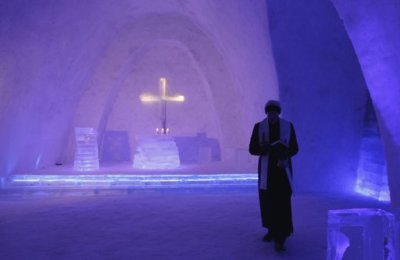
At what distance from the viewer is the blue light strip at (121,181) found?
7.62m

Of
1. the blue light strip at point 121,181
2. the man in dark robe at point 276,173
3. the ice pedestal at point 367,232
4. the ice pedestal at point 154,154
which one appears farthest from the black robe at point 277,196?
the ice pedestal at point 154,154

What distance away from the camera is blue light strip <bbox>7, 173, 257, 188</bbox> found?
7625 mm

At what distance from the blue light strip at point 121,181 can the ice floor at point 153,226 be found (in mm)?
622

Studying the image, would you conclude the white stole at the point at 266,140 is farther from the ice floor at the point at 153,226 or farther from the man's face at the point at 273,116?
the ice floor at the point at 153,226

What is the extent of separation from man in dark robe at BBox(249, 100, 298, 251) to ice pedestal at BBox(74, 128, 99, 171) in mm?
7736

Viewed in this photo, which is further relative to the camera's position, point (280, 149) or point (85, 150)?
point (85, 150)

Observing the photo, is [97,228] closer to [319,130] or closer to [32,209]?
[32,209]

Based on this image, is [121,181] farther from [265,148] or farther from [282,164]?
[282,164]

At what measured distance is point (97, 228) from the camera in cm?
454

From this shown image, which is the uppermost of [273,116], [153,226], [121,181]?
[273,116]

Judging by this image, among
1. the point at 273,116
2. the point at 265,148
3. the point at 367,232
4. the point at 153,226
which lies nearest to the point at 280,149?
the point at 265,148

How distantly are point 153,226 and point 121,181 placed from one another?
11.5ft

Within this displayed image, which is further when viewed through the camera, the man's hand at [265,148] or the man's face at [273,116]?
the man's face at [273,116]

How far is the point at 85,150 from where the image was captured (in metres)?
10.6
